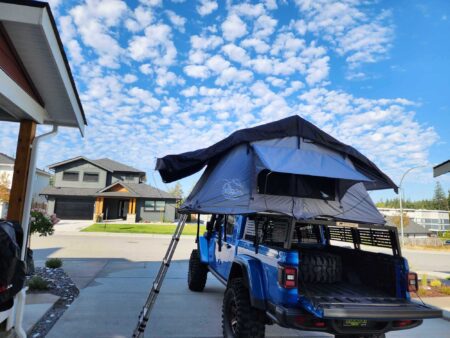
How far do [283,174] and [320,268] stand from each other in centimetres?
146

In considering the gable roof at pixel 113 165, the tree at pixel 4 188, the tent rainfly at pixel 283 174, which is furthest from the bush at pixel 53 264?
the gable roof at pixel 113 165

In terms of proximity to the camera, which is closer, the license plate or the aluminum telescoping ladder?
the license plate

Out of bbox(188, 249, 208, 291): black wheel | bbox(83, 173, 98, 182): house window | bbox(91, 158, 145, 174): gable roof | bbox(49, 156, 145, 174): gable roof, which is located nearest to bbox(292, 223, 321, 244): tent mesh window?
bbox(188, 249, 208, 291): black wheel

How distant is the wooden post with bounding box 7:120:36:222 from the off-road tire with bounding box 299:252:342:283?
13.1ft

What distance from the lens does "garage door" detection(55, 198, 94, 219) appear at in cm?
3534

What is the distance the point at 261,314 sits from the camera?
4141mm

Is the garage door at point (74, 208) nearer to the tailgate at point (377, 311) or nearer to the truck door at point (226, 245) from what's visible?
the truck door at point (226, 245)

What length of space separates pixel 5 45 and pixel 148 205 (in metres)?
33.0

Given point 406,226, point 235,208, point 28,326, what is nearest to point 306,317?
Answer: point 235,208

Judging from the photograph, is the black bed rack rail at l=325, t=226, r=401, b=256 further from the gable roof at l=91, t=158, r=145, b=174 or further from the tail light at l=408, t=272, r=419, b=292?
the gable roof at l=91, t=158, r=145, b=174

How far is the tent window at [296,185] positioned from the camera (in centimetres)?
507

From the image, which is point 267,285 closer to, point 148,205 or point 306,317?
point 306,317

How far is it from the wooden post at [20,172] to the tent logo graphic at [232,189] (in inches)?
113

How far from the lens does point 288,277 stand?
3.59 meters
